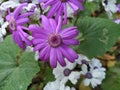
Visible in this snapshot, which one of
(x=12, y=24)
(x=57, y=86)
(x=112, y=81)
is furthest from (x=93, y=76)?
(x=12, y=24)

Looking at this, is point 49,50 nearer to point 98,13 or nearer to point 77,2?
point 77,2

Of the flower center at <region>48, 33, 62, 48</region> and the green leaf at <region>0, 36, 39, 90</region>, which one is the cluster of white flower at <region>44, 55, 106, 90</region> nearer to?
the green leaf at <region>0, 36, 39, 90</region>

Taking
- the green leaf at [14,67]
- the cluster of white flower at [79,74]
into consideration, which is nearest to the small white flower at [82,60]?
the cluster of white flower at [79,74]

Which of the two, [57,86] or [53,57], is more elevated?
[53,57]

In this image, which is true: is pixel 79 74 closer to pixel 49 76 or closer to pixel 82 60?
pixel 82 60

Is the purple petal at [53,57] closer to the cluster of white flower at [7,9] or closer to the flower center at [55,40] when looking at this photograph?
the flower center at [55,40]

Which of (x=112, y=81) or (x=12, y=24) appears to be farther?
(x=112, y=81)

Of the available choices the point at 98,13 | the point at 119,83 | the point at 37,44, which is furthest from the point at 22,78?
the point at 98,13

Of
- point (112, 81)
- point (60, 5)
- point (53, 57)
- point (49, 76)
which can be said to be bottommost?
point (112, 81)
